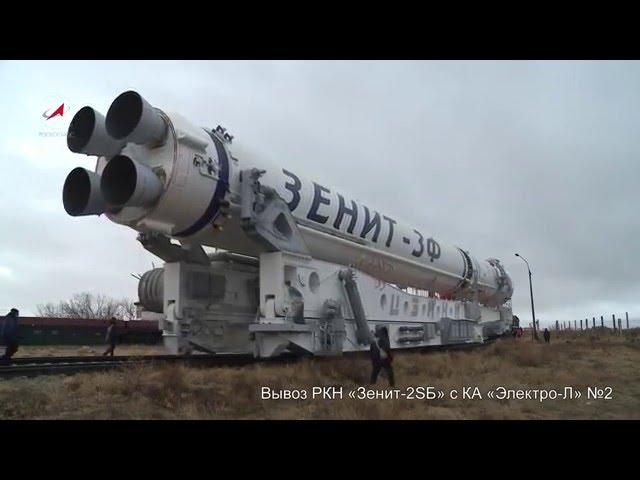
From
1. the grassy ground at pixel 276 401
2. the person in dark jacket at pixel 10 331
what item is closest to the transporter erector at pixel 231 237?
the grassy ground at pixel 276 401

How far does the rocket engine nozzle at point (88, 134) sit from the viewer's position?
9555mm

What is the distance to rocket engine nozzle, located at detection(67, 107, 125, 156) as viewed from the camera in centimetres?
955

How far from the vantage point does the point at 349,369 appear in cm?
1087

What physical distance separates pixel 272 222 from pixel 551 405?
6.04m

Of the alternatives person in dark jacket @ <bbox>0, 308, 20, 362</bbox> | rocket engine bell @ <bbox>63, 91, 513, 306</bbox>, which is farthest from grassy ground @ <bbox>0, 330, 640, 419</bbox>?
person in dark jacket @ <bbox>0, 308, 20, 362</bbox>

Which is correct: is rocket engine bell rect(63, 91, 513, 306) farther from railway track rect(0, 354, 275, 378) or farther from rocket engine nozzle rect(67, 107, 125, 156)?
railway track rect(0, 354, 275, 378)

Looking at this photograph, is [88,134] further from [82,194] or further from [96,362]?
[96,362]

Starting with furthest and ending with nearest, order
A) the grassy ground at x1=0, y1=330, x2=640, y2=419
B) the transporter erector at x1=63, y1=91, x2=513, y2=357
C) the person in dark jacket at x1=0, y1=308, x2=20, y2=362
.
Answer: the person in dark jacket at x1=0, y1=308, x2=20, y2=362, the transporter erector at x1=63, y1=91, x2=513, y2=357, the grassy ground at x1=0, y1=330, x2=640, y2=419

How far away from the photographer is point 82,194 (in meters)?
9.78

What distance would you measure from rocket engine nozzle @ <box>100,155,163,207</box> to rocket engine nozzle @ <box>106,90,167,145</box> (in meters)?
0.42

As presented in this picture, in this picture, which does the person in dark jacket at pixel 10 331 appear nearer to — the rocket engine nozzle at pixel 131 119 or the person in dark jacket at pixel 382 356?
the rocket engine nozzle at pixel 131 119

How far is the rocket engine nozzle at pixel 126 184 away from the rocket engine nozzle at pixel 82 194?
2.04 ft

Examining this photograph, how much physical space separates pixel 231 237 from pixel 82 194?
3040mm

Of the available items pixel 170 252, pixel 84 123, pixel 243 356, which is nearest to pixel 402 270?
pixel 243 356
